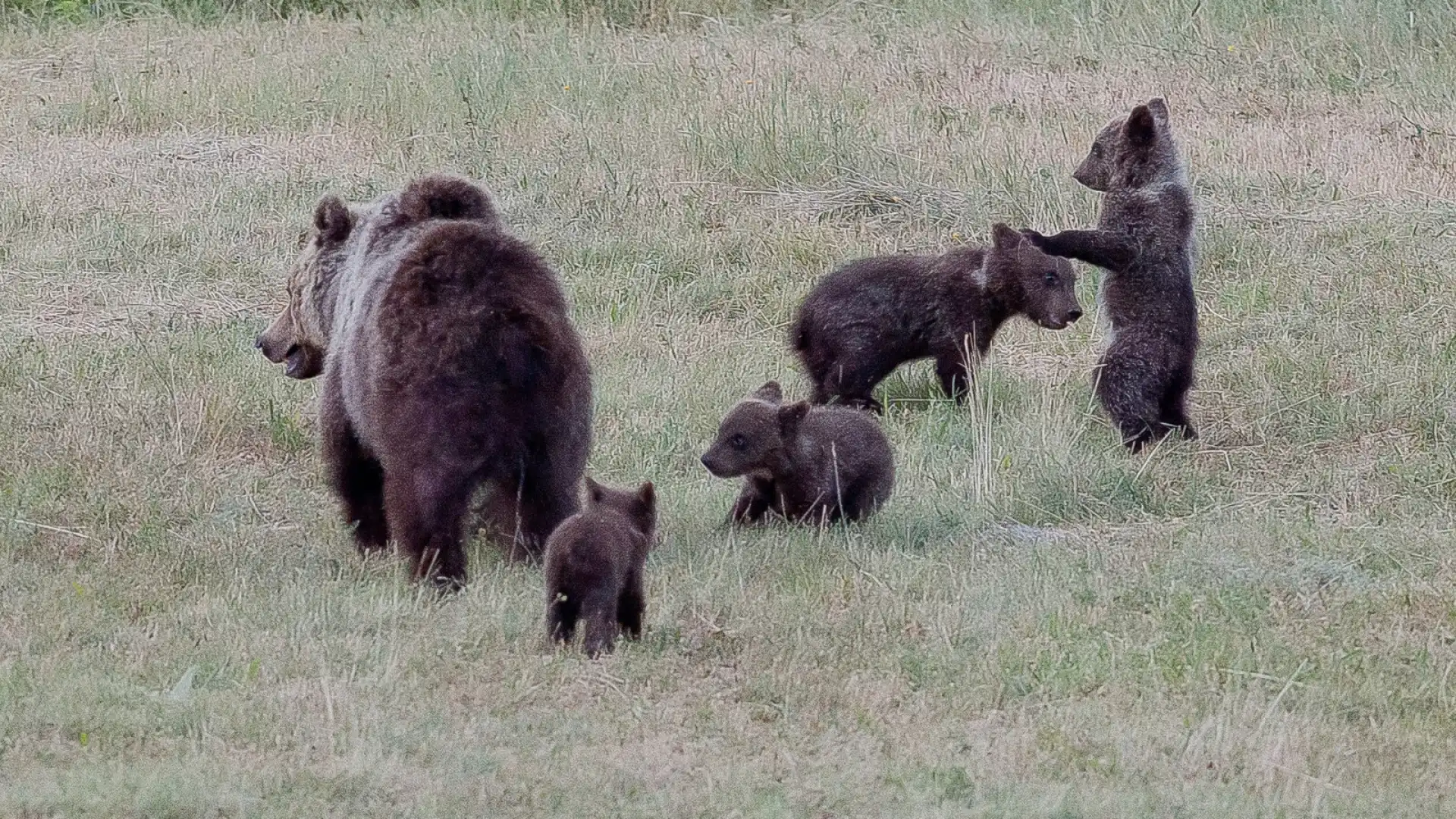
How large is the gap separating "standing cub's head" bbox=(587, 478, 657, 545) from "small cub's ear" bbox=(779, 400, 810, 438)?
62.2 inches

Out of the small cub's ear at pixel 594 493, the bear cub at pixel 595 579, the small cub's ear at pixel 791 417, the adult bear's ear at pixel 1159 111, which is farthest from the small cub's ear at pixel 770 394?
the adult bear's ear at pixel 1159 111

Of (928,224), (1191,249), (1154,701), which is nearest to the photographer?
(1154,701)

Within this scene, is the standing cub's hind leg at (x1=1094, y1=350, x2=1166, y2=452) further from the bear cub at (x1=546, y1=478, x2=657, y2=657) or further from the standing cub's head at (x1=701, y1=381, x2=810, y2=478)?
the bear cub at (x1=546, y1=478, x2=657, y2=657)

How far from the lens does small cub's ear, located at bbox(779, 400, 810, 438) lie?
8.34 meters

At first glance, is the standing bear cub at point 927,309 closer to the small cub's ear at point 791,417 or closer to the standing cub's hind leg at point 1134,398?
the standing cub's hind leg at point 1134,398

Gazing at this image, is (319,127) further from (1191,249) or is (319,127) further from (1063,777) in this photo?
(1063,777)

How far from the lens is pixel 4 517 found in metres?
7.93

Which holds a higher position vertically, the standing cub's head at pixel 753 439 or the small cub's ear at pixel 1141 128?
the small cub's ear at pixel 1141 128

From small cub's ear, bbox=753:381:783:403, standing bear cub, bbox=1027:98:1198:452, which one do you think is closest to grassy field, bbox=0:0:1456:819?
standing bear cub, bbox=1027:98:1198:452

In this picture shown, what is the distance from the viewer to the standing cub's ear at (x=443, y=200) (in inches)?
304

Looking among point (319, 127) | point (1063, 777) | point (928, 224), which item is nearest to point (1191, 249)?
point (928, 224)

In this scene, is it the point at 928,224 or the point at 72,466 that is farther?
the point at 928,224

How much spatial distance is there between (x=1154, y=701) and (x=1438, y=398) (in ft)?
16.8

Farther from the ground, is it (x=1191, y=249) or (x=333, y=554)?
(x=1191, y=249)
